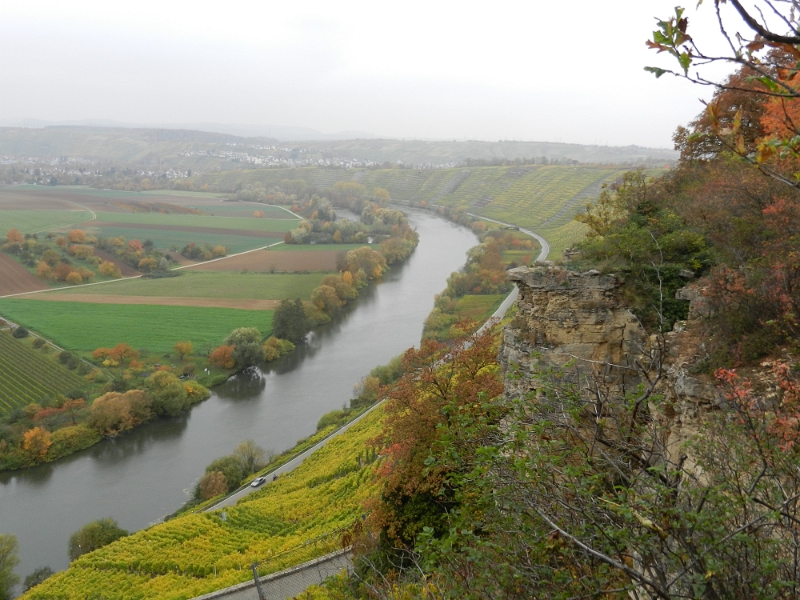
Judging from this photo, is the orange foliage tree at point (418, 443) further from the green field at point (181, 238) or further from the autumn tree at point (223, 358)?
the green field at point (181, 238)

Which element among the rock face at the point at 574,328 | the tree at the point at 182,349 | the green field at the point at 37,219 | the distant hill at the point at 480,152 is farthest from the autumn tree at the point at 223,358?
the distant hill at the point at 480,152

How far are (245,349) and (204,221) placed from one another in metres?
46.8

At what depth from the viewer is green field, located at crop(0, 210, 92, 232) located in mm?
59875

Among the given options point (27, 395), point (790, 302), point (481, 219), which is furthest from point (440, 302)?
point (481, 219)

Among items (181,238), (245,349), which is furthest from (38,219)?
(245,349)

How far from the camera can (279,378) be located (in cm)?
2991

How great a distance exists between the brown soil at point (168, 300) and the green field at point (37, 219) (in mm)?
19860

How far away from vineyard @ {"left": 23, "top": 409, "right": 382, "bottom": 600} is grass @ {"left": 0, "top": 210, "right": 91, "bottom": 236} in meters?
53.3

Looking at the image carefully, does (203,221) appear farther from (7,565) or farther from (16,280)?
(7,565)

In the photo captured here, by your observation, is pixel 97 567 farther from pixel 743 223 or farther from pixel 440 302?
pixel 440 302

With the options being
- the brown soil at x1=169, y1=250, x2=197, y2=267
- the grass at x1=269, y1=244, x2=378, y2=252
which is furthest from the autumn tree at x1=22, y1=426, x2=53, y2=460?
the grass at x1=269, y1=244, x2=378, y2=252

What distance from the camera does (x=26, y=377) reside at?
2819cm

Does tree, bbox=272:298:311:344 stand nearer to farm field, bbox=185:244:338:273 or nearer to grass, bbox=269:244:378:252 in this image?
farm field, bbox=185:244:338:273

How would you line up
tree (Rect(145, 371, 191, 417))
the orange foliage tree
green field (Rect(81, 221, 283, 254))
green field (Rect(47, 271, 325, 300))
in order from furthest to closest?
green field (Rect(81, 221, 283, 254)) < green field (Rect(47, 271, 325, 300)) < tree (Rect(145, 371, 191, 417)) < the orange foliage tree
